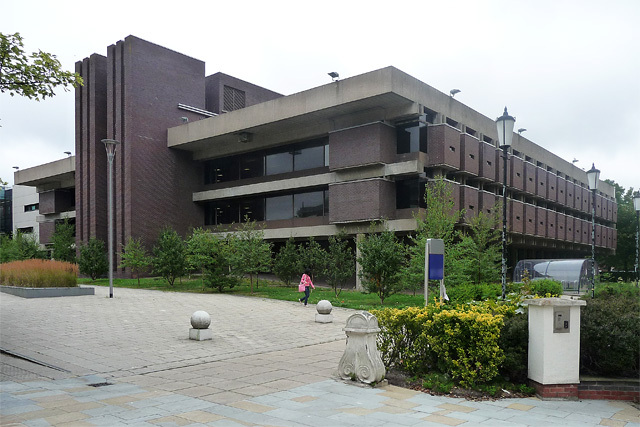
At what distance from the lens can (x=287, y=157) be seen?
3869cm

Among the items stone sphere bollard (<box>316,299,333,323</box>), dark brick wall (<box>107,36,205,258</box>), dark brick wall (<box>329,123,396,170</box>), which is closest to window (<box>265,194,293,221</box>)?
dark brick wall (<box>329,123,396,170</box>)

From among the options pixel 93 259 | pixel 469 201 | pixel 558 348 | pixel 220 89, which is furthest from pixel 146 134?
pixel 558 348

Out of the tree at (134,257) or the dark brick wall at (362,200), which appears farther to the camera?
the tree at (134,257)

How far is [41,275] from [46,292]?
5.66 ft

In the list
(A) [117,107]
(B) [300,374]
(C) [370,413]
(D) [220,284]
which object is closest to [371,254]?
(D) [220,284]

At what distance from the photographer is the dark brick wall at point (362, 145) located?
102 feet

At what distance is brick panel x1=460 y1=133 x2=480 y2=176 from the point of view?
109ft

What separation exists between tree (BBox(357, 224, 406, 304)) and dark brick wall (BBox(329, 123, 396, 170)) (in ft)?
33.3

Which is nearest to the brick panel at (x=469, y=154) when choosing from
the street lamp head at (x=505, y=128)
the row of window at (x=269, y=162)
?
the row of window at (x=269, y=162)

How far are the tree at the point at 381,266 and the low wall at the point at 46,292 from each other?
13815 millimetres

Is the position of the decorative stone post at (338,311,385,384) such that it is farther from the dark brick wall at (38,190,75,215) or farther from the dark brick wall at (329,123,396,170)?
the dark brick wall at (38,190,75,215)

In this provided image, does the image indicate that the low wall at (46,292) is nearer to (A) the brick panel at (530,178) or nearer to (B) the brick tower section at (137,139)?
(B) the brick tower section at (137,139)

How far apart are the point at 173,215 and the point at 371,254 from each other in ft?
82.2

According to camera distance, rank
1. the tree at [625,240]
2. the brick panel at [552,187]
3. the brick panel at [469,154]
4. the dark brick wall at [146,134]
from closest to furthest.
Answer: the brick panel at [469,154] → the dark brick wall at [146,134] → the brick panel at [552,187] → the tree at [625,240]
